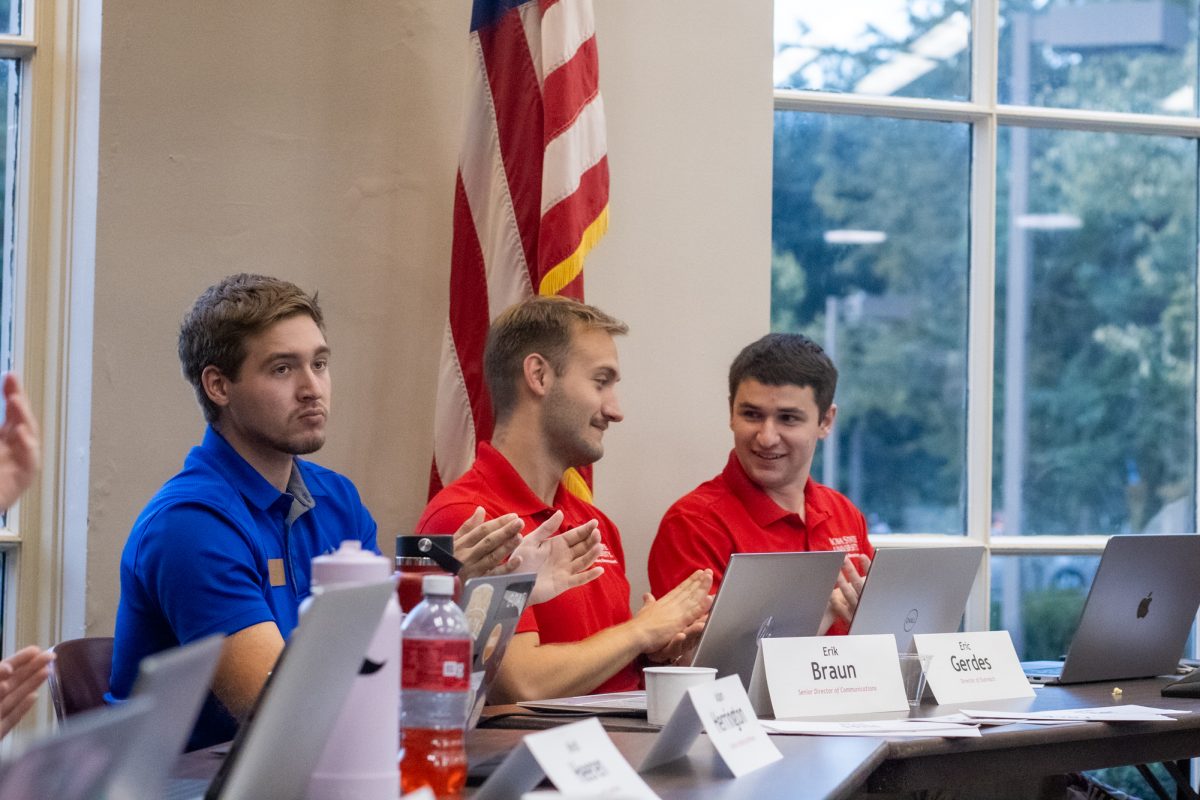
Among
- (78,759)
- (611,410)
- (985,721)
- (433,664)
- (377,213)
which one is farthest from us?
(377,213)

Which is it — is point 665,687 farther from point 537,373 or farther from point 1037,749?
point 537,373

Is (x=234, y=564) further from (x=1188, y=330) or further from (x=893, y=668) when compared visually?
(x=1188, y=330)

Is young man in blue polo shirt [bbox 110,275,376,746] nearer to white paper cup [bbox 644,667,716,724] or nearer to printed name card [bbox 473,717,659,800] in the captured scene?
white paper cup [bbox 644,667,716,724]

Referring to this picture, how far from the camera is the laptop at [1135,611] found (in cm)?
254

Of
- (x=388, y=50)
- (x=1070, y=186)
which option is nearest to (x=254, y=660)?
(x=388, y=50)

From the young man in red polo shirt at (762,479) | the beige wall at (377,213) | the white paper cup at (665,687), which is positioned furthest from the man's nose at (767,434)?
the white paper cup at (665,687)

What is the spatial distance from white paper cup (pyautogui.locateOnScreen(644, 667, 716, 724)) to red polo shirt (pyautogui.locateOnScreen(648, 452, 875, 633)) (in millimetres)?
1011

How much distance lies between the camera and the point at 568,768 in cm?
125

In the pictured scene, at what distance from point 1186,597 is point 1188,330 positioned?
5.33 ft

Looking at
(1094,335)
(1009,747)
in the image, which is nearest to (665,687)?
(1009,747)

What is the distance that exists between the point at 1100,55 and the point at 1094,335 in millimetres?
831

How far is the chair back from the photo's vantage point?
202 centimetres

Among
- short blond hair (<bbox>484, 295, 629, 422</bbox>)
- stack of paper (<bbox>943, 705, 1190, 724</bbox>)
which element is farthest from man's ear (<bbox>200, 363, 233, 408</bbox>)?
stack of paper (<bbox>943, 705, 1190, 724</bbox>)

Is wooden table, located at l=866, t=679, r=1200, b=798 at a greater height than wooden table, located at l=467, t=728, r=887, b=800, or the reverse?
wooden table, located at l=467, t=728, r=887, b=800
